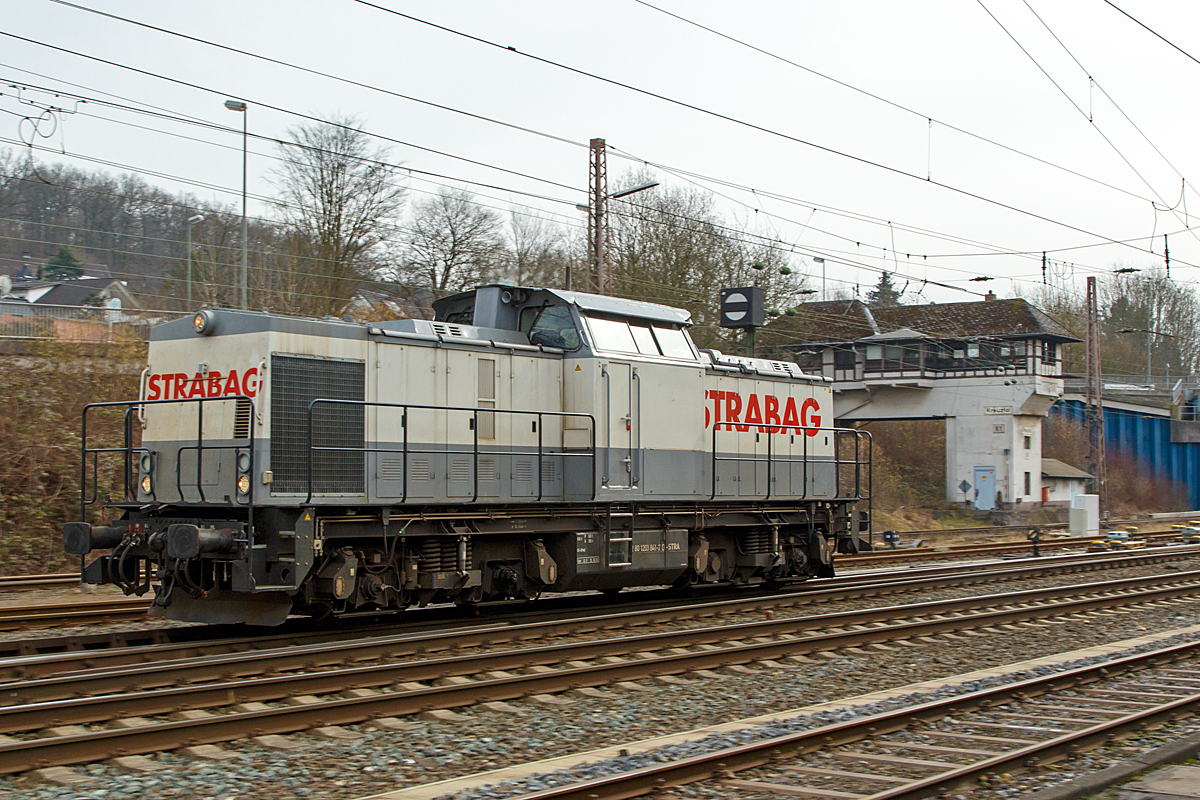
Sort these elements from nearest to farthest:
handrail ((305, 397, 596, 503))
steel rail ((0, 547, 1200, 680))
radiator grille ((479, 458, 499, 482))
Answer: steel rail ((0, 547, 1200, 680)) → handrail ((305, 397, 596, 503)) → radiator grille ((479, 458, 499, 482))

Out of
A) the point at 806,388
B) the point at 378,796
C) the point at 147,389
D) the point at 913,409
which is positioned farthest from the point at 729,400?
the point at 913,409

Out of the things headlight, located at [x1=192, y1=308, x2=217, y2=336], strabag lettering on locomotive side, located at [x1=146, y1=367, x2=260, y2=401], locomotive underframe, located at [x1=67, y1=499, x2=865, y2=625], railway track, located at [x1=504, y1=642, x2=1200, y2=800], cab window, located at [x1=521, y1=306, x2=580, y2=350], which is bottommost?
railway track, located at [x1=504, y1=642, x2=1200, y2=800]

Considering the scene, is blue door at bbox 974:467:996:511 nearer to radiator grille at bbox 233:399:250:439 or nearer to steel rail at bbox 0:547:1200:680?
steel rail at bbox 0:547:1200:680

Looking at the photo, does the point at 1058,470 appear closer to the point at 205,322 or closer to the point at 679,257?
the point at 679,257

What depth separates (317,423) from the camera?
9.75 m

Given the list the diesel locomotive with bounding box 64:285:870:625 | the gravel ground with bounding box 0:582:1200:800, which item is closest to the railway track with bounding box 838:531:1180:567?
the diesel locomotive with bounding box 64:285:870:625

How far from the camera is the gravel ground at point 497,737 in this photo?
5.43m

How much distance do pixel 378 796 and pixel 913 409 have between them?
43.3m

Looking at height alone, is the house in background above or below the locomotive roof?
above

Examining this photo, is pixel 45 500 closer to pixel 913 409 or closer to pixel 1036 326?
pixel 913 409

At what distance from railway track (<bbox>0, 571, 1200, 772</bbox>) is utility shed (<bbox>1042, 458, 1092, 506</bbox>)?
37933mm

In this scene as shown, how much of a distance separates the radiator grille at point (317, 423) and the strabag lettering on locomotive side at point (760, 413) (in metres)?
4.85

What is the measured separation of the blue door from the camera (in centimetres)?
4331

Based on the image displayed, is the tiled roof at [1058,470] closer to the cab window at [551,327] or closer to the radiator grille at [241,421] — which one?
the cab window at [551,327]
